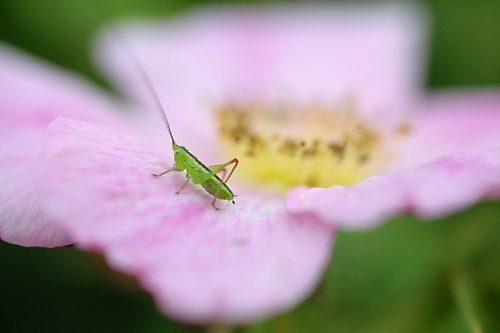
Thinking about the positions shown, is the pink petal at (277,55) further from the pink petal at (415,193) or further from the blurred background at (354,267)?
the pink petal at (415,193)

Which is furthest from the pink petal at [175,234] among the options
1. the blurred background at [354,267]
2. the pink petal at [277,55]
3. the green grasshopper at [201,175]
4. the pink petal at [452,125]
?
the pink petal at [277,55]

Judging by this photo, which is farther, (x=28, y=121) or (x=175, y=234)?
(x=28, y=121)

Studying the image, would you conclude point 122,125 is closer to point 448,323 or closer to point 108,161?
point 108,161

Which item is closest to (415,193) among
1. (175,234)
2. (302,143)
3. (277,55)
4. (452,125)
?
(175,234)

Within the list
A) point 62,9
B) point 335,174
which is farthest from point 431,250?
point 62,9

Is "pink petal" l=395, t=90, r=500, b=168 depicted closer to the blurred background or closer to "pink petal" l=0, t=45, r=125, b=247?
the blurred background

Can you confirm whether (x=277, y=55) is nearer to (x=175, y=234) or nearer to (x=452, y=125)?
(x=452, y=125)
